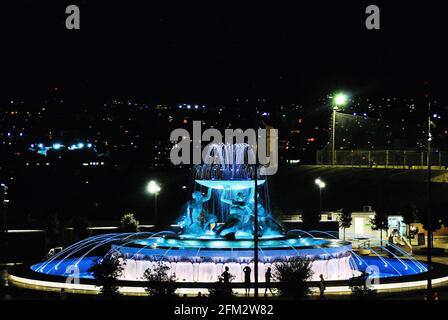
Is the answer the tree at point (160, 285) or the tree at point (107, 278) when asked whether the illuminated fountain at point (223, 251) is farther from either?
the tree at point (107, 278)

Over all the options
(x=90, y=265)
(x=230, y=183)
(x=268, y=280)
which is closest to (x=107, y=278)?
(x=268, y=280)

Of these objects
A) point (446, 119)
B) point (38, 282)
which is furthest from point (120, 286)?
point (446, 119)

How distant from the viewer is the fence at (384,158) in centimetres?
5528

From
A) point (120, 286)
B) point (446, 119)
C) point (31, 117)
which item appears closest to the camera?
point (120, 286)

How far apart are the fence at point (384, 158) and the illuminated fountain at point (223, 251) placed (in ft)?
73.2

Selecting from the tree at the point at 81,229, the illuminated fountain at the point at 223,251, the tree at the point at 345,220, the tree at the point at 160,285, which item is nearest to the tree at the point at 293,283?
the tree at the point at 160,285

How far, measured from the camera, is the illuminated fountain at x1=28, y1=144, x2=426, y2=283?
2631 cm

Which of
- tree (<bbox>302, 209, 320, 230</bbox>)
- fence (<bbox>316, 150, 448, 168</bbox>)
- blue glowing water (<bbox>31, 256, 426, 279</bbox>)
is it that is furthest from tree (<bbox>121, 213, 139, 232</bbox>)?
fence (<bbox>316, 150, 448, 168</bbox>)

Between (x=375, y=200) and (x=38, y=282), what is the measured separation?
33051 millimetres

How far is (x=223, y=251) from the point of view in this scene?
86.6ft

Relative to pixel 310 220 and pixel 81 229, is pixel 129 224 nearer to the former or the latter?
pixel 81 229

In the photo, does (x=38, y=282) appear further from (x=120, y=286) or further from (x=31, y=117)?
(x=31, y=117)

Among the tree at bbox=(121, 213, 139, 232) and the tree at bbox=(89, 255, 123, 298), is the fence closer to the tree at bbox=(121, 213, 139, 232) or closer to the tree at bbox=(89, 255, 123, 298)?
the tree at bbox=(121, 213, 139, 232)

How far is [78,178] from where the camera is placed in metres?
77.8
